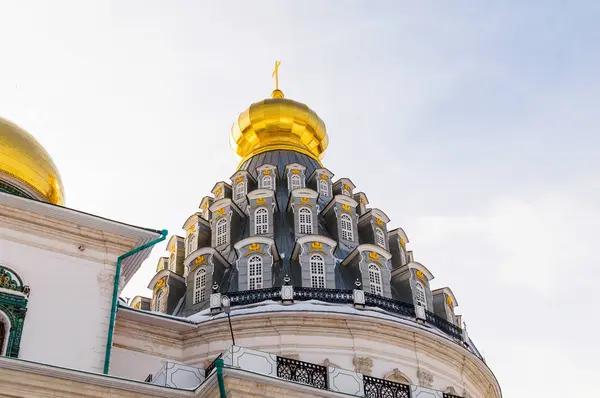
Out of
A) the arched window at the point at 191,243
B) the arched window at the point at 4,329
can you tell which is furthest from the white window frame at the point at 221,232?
the arched window at the point at 4,329

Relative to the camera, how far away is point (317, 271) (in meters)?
25.4

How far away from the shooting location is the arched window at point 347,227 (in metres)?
28.3

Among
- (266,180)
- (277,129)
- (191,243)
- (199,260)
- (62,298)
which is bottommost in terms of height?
(62,298)

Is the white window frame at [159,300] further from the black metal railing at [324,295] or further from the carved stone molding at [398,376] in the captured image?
the carved stone molding at [398,376]

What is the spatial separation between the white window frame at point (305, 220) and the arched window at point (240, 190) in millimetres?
2989

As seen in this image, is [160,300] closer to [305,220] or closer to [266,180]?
[305,220]

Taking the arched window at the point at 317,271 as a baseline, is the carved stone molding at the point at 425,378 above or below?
below

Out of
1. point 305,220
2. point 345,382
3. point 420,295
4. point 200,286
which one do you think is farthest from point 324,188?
point 345,382

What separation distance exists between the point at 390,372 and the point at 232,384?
10.6 m

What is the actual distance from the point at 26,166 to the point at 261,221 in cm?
1092

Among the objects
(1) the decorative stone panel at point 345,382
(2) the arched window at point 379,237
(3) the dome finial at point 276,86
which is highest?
(3) the dome finial at point 276,86

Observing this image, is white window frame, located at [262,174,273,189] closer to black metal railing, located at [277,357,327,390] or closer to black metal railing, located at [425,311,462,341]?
black metal railing, located at [425,311,462,341]

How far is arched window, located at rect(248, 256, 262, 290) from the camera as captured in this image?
24953mm

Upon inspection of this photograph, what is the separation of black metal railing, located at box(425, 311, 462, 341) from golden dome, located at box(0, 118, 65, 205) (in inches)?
457
